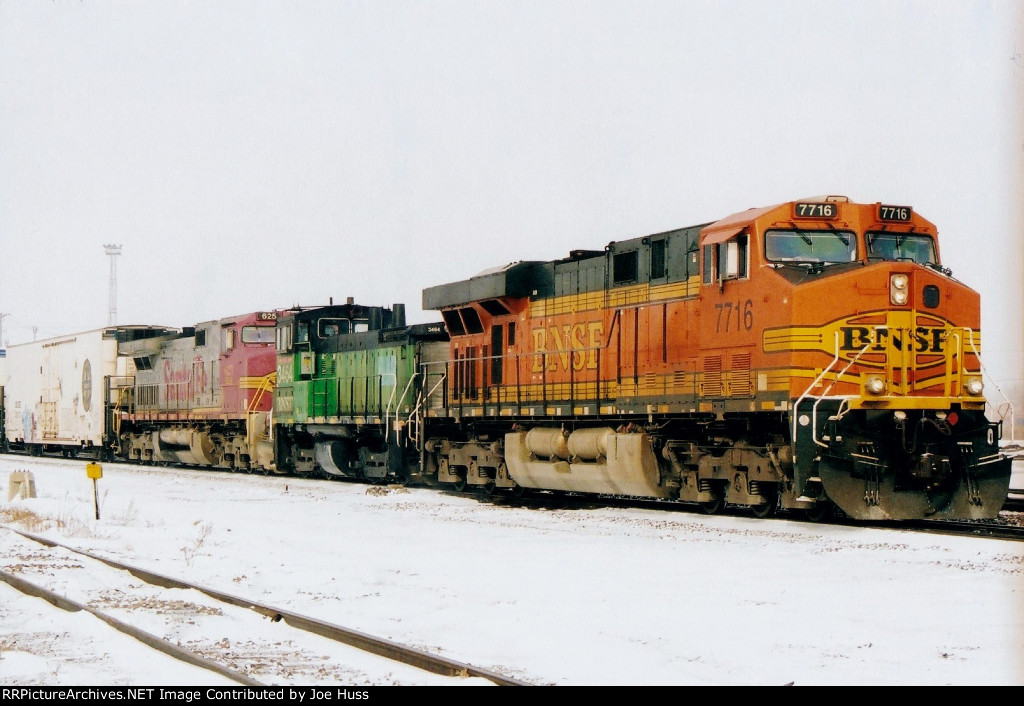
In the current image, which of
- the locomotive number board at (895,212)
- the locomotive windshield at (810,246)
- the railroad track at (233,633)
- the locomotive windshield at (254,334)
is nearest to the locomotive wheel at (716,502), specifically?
the locomotive windshield at (810,246)

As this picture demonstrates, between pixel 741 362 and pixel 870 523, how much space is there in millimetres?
2348

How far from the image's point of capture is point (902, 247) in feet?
46.0

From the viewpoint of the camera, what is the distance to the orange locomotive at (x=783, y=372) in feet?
42.7

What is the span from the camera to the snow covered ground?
689 centimetres

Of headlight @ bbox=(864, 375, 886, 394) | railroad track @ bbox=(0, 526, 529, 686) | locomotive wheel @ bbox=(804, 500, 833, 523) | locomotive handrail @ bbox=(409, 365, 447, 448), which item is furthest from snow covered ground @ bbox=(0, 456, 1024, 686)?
locomotive handrail @ bbox=(409, 365, 447, 448)

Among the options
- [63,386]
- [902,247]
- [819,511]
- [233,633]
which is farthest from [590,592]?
[63,386]

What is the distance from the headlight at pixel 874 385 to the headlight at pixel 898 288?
90 cm

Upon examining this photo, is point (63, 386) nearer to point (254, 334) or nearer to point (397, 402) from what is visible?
point (254, 334)

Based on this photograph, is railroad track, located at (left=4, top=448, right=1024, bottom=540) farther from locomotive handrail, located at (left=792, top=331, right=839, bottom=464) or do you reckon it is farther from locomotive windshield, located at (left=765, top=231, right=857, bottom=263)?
locomotive windshield, located at (left=765, top=231, right=857, bottom=263)

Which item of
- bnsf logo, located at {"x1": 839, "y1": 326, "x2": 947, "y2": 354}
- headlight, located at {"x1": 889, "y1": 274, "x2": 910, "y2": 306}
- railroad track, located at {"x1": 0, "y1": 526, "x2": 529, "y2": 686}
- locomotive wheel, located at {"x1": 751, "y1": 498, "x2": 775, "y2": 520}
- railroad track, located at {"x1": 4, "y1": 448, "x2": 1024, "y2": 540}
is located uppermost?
headlight, located at {"x1": 889, "y1": 274, "x2": 910, "y2": 306}

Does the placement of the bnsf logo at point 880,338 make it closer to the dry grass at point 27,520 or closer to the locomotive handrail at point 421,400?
the locomotive handrail at point 421,400

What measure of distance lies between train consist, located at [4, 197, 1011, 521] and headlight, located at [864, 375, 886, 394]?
1.1 inches

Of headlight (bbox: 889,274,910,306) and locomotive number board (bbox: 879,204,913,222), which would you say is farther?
locomotive number board (bbox: 879,204,913,222)

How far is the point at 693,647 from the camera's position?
735cm
